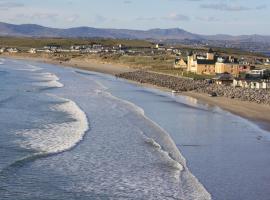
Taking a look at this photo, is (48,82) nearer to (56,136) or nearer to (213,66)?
(213,66)

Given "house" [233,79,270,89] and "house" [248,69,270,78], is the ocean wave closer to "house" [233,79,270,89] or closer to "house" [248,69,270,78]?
"house" [233,79,270,89]

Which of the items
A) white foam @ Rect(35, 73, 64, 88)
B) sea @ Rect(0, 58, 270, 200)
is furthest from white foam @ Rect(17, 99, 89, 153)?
white foam @ Rect(35, 73, 64, 88)

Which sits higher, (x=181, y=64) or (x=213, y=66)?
(x=213, y=66)

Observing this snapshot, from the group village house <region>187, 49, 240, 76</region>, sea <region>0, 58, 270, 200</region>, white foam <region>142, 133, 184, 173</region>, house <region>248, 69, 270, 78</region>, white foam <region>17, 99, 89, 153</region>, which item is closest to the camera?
sea <region>0, 58, 270, 200</region>

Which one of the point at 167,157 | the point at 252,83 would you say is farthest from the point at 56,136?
the point at 252,83

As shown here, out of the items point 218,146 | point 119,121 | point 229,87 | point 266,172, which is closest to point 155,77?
point 229,87

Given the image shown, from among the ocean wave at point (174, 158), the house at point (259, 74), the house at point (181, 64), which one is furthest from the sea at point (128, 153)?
the house at point (181, 64)
